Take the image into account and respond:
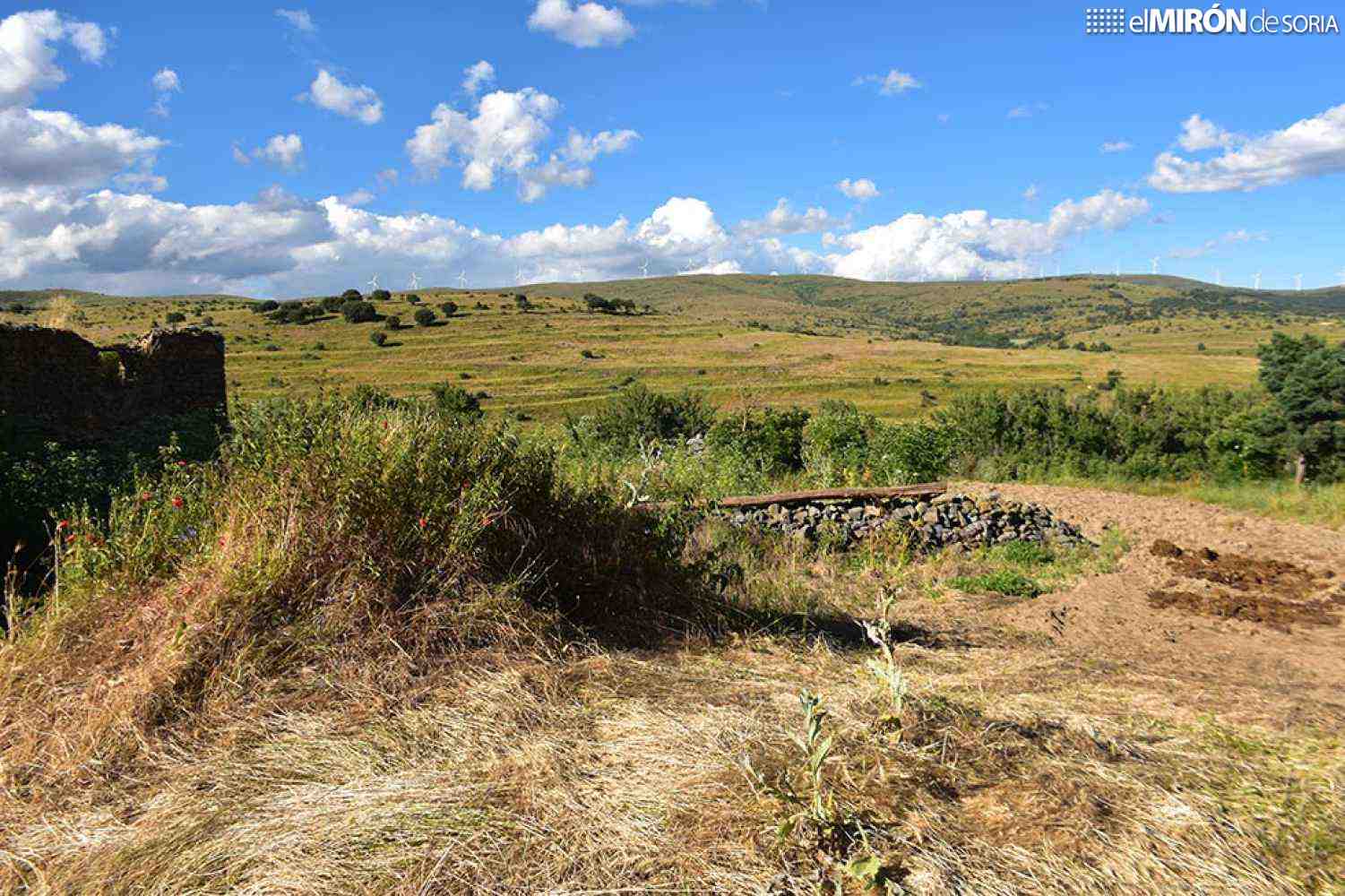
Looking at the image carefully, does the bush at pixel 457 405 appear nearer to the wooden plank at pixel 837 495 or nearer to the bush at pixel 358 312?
the wooden plank at pixel 837 495

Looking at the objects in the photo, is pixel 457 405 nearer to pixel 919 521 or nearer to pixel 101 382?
pixel 101 382

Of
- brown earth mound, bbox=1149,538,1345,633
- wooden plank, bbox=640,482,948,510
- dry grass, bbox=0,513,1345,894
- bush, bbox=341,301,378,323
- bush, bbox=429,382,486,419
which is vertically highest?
bush, bbox=341,301,378,323

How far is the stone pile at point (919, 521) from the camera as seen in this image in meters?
9.38

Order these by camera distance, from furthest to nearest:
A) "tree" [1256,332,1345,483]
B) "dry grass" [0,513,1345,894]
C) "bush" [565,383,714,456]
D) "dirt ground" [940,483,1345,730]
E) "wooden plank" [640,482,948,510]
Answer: "bush" [565,383,714,456], "tree" [1256,332,1345,483], "wooden plank" [640,482,948,510], "dirt ground" [940,483,1345,730], "dry grass" [0,513,1345,894]

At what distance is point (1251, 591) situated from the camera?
293 inches

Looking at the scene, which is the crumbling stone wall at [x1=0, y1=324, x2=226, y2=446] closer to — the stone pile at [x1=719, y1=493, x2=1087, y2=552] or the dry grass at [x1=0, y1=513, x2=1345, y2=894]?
the stone pile at [x1=719, y1=493, x2=1087, y2=552]

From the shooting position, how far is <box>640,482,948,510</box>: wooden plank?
934 cm

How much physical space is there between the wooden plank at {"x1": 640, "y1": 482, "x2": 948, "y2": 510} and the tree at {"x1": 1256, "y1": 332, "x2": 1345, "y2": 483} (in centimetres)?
1019

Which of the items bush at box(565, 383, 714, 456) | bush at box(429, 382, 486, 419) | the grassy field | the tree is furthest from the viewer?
the grassy field

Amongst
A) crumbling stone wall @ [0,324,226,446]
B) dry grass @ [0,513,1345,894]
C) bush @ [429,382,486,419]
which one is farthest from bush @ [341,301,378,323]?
dry grass @ [0,513,1345,894]

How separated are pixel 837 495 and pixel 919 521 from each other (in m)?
1.01

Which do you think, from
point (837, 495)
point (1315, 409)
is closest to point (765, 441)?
point (837, 495)

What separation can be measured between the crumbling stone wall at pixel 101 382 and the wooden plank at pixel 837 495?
796cm

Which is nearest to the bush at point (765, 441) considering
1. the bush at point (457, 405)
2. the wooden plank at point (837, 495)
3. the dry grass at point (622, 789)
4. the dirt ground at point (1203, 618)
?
the wooden plank at point (837, 495)
